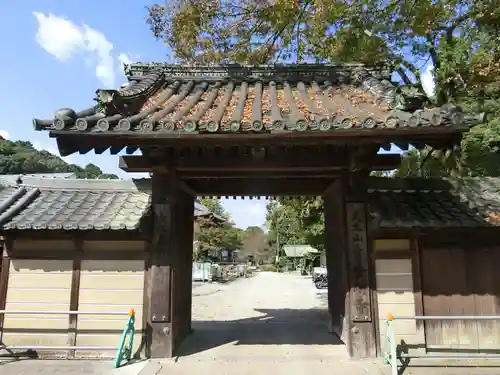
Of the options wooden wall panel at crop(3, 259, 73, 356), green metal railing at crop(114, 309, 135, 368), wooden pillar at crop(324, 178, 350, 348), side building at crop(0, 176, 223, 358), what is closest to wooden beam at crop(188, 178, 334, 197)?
wooden pillar at crop(324, 178, 350, 348)

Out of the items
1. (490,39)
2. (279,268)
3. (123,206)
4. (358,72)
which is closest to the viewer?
(123,206)

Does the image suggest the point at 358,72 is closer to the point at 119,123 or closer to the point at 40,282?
the point at 119,123

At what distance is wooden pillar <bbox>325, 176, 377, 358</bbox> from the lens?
6.11 m

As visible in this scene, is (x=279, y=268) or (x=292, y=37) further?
(x=279, y=268)

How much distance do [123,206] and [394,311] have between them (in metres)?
5.08

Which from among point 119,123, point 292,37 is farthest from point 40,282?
point 292,37

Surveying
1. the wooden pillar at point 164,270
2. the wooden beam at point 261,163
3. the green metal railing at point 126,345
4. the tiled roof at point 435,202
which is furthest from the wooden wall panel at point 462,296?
the green metal railing at point 126,345

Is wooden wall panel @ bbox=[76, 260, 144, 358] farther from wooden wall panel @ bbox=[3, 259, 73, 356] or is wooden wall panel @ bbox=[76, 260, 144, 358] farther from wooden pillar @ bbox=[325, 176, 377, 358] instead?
wooden pillar @ bbox=[325, 176, 377, 358]

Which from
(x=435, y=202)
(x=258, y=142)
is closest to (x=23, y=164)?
(x=258, y=142)

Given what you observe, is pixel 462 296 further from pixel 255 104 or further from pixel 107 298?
pixel 107 298

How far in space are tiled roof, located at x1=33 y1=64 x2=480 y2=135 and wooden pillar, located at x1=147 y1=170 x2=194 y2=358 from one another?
1.34m

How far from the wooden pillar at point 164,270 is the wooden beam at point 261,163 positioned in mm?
282

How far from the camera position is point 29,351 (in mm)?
6340

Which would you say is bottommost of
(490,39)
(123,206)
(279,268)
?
(279,268)
